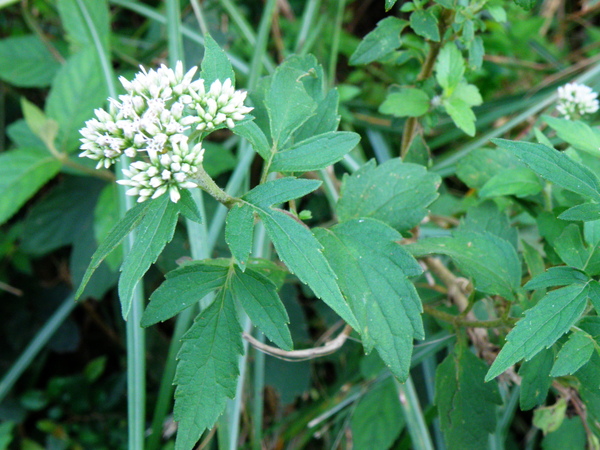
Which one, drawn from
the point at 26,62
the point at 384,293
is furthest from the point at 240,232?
the point at 26,62

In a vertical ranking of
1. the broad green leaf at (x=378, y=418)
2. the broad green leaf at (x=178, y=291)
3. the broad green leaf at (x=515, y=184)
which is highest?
the broad green leaf at (x=178, y=291)

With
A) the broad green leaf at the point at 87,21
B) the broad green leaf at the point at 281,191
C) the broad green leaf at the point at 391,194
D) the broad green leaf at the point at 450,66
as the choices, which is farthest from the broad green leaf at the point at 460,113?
the broad green leaf at the point at 87,21

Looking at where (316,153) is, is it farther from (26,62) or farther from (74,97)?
(26,62)

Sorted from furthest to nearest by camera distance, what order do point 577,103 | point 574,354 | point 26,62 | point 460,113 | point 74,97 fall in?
1. point 26,62
2. point 74,97
3. point 577,103
4. point 460,113
5. point 574,354

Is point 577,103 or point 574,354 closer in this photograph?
point 574,354

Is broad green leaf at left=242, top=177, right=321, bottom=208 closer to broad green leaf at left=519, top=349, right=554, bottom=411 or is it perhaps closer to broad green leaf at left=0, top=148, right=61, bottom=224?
broad green leaf at left=519, top=349, right=554, bottom=411

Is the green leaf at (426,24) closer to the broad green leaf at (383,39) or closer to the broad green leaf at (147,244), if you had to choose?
the broad green leaf at (383,39)
